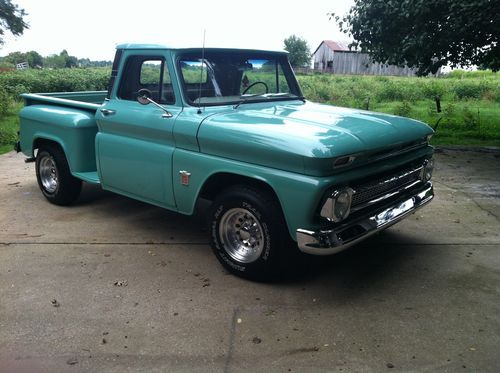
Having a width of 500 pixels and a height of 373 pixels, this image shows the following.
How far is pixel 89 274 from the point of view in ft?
13.4

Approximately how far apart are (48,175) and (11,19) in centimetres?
2137

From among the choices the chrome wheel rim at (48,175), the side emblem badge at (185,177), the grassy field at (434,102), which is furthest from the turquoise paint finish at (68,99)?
the grassy field at (434,102)

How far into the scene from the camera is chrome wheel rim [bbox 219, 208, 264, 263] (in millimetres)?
3865

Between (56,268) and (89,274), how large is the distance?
335 mm

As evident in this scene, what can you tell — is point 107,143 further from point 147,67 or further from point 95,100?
point 95,100

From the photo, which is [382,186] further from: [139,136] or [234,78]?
[139,136]

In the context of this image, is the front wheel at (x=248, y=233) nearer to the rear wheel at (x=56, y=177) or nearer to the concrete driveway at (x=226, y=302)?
the concrete driveway at (x=226, y=302)

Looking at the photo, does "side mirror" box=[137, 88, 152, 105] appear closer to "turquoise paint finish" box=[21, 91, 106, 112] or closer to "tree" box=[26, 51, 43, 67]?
"turquoise paint finish" box=[21, 91, 106, 112]

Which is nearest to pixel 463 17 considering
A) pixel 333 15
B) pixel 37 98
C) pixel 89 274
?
pixel 333 15

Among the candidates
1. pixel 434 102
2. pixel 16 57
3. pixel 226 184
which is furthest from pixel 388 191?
pixel 16 57

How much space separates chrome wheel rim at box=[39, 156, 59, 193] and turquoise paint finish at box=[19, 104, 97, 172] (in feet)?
1.12

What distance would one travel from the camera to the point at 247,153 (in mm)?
3682

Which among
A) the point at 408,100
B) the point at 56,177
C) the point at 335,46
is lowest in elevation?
the point at 56,177

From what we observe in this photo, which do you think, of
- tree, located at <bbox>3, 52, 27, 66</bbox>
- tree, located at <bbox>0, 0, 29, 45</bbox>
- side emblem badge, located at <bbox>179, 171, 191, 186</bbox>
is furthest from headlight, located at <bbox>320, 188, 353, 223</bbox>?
tree, located at <bbox>3, 52, 27, 66</bbox>
